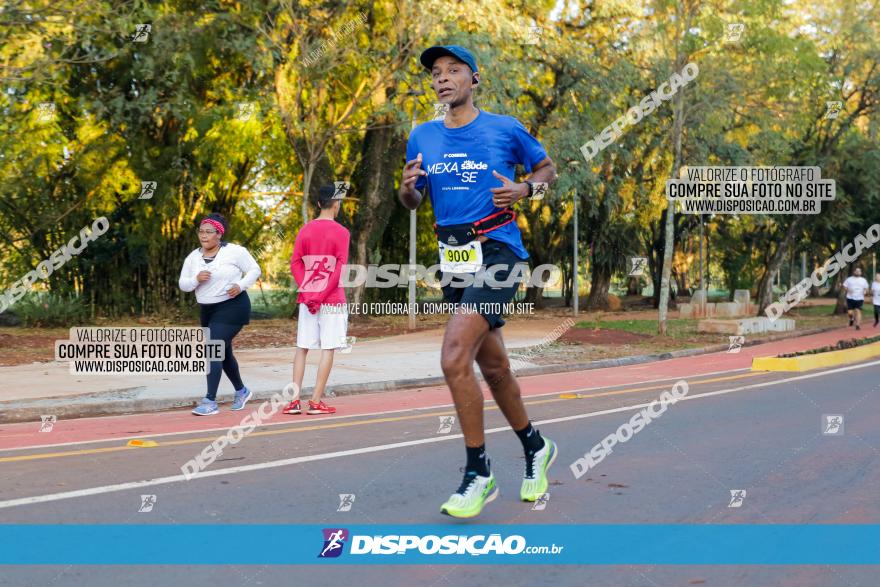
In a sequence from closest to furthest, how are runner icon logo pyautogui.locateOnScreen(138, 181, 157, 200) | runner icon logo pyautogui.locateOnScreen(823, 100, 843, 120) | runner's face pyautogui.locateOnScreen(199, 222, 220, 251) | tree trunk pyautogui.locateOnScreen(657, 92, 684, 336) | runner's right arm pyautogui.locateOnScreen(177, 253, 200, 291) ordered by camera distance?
runner's right arm pyautogui.locateOnScreen(177, 253, 200, 291) → runner's face pyautogui.locateOnScreen(199, 222, 220, 251) → tree trunk pyautogui.locateOnScreen(657, 92, 684, 336) → runner icon logo pyautogui.locateOnScreen(138, 181, 157, 200) → runner icon logo pyautogui.locateOnScreen(823, 100, 843, 120)

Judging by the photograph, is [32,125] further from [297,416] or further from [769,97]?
[769,97]

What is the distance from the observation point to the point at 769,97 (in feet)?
71.1

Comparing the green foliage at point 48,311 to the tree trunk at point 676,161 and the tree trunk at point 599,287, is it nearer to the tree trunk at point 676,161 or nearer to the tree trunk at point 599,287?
the tree trunk at point 676,161

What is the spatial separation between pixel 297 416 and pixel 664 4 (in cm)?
1371

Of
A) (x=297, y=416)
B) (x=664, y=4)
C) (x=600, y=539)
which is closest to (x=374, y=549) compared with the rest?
(x=600, y=539)

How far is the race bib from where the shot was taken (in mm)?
4902

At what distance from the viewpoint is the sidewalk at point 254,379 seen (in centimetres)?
930

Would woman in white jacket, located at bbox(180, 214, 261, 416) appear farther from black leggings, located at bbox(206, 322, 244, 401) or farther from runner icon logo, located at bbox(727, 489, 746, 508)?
runner icon logo, located at bbox(727, 489, 746, 508)

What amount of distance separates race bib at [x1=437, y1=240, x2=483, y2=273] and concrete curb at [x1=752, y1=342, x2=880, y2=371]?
1001 cm

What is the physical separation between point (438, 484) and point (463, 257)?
1.60 metres

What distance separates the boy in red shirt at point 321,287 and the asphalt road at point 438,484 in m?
0.60

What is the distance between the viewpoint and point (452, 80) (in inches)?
196

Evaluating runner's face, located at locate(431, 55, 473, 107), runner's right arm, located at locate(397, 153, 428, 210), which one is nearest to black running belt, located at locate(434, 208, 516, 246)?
runner's right arm, located at locate(397, 153, 428, 210)

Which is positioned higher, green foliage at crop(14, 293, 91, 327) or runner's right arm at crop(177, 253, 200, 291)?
runner's right arm at crop(177, 253, 200, 291)
